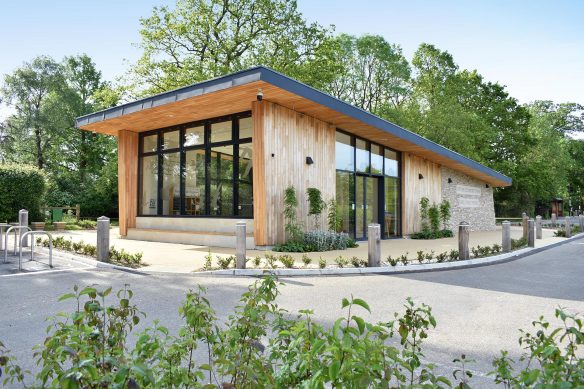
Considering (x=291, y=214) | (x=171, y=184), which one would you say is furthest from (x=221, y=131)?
(x=291, y=214)

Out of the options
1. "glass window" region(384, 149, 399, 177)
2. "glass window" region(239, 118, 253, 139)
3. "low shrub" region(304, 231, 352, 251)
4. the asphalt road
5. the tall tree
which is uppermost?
the tall tree

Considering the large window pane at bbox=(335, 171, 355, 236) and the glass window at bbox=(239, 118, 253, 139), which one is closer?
the glass window at bbox=(239, 118, 253, 139)

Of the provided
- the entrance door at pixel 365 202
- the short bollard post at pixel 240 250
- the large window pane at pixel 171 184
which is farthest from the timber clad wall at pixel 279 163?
the large window pane at pixel 171 184

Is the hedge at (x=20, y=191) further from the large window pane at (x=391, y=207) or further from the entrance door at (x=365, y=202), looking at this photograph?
the large window pane at (x=391, y=207)

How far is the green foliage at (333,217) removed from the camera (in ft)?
40.2

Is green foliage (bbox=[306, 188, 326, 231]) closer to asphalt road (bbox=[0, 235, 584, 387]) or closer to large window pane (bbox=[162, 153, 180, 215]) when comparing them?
asphalt road (bbox=[0, 235, 584, 387])

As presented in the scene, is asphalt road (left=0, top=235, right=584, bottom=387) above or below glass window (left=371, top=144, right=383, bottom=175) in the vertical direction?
below

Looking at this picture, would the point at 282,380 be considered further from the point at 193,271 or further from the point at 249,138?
the point at 249,138

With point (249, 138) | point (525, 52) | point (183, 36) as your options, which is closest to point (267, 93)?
point (249, 138)

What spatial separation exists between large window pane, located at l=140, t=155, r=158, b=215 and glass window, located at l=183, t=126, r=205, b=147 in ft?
6.18

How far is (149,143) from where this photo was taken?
48.7 feet

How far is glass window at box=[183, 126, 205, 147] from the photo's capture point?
12969 mm

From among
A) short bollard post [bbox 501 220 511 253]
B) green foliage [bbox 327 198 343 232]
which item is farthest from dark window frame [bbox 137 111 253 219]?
short bollard post [bbox 501 220 511 253]

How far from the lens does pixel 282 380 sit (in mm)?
1567
